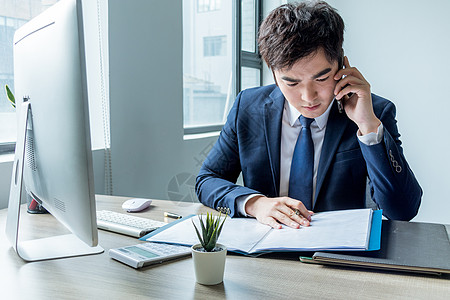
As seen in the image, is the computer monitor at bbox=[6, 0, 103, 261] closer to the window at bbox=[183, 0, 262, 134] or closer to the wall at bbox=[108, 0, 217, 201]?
the wall at bbox=[108, 0, 217, 201]

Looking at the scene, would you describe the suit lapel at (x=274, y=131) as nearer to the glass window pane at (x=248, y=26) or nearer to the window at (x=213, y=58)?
the window at (x=213, y=58)

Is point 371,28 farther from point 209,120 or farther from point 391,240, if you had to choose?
point 391,240

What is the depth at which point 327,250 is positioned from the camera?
855 mm

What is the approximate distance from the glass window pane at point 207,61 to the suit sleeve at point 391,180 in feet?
6.14

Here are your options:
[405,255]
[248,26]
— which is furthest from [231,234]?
[248,26]

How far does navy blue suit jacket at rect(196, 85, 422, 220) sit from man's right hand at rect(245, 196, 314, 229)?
8cm

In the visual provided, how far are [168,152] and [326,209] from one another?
1.13 metres

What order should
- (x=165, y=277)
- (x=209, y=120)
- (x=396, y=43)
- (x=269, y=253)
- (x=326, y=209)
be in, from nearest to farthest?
(x=165, y=277) → (x=269, y=253) → (x=326, y=209) → (x=209, y=120) → (x=396, y=43)

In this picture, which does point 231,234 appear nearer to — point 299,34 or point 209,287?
point 209,287

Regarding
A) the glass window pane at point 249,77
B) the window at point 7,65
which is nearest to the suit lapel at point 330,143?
the window at point 7,65

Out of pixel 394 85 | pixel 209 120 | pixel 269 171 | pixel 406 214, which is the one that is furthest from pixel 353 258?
pixel 394 85

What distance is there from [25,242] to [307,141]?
0.86 m

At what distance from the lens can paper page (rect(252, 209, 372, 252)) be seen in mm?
867

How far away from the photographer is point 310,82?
122 centimetres
